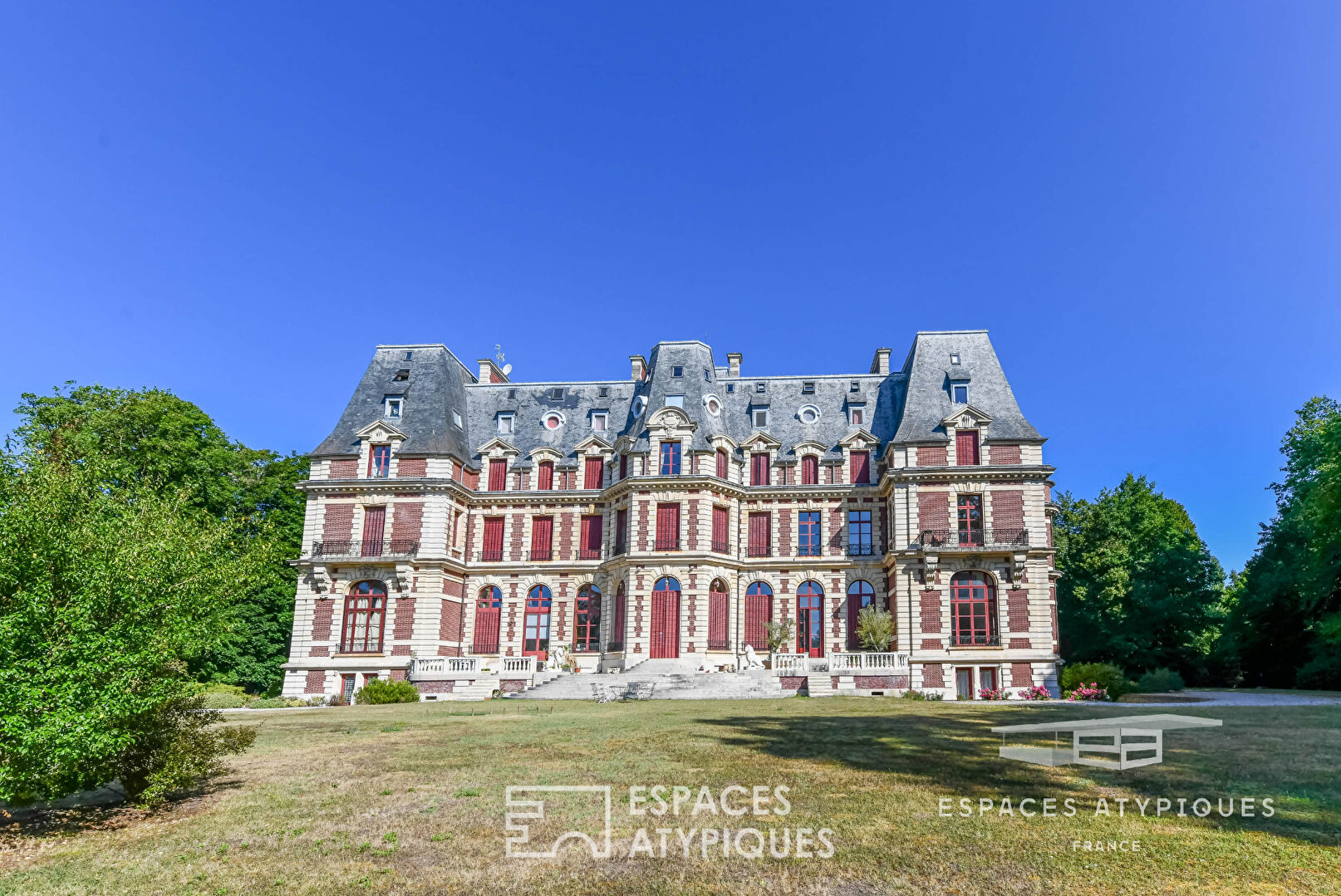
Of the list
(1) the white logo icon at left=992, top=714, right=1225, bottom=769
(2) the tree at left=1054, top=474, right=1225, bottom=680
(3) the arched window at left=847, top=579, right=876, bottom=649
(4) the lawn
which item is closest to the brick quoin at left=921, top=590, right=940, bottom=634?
(3) the arched window at left=847, top=579, right=876, bottom=649

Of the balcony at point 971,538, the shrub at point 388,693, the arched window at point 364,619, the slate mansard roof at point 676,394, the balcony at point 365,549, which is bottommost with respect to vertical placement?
the shrub at point 388,693

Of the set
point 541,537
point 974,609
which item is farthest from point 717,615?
point 974,609

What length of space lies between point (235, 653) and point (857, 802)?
126 ft

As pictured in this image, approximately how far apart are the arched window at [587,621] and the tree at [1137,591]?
80.9ft

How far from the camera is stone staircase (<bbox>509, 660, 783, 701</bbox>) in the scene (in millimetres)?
29625

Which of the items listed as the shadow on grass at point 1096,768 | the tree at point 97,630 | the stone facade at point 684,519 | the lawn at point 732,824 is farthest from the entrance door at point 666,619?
the tree at point 97,630

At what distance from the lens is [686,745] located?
47.1ft

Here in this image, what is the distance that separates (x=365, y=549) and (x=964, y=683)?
25.7 metres

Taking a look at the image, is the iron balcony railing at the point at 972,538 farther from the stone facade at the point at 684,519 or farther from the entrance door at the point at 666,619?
the entrance door at the point at 666,619

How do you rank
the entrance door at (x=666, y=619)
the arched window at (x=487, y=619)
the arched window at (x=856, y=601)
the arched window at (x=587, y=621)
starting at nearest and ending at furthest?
the entrance door at (x=666, y=619) < the arched window at (x=856, y=601) < the arched window at (x=587, y=621) < the arched window at (x=487, y=619)

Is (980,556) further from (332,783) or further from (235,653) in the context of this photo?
(235,653)

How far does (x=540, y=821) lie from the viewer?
9438 mm

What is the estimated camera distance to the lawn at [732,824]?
752 centimetres

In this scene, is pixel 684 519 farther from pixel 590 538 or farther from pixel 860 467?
pixel 860 467
